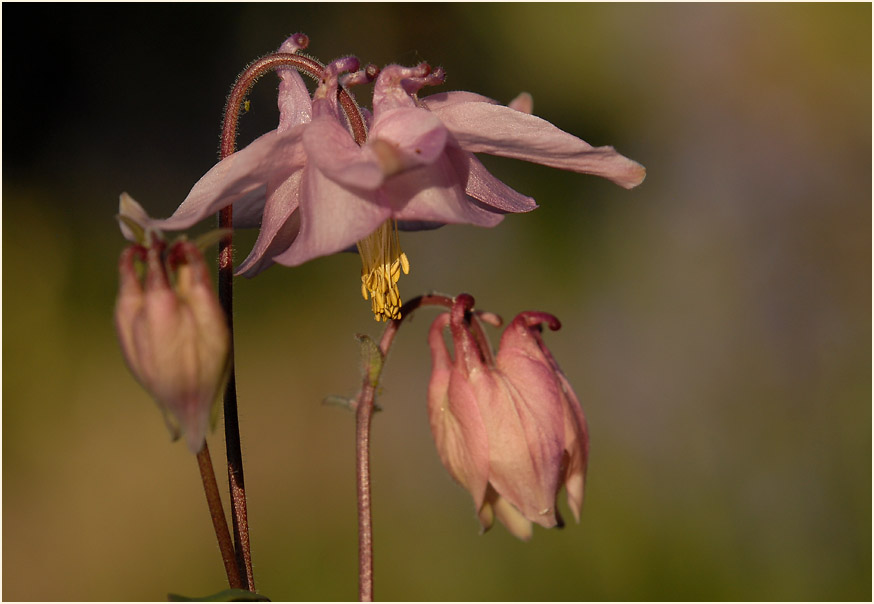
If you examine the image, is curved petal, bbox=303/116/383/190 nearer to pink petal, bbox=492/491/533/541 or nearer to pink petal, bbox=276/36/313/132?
pink petal, bbox=276/36/313/132

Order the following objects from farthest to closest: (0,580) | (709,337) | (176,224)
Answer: (709,337) → (0,580) → (176,224)

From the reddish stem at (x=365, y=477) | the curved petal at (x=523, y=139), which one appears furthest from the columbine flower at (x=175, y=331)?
the curved petal at (x=523, y=139)

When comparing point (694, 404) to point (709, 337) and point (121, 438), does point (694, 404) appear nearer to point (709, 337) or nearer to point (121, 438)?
point (709, 337)

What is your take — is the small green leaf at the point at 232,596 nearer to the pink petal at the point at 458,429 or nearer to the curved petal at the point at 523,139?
the pink petal at the point at 458,429

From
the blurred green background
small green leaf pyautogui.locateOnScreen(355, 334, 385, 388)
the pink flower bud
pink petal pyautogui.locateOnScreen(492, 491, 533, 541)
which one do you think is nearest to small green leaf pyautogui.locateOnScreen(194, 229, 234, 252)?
the pink flower bud

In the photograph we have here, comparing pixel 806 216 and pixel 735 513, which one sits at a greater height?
pixel 806 216

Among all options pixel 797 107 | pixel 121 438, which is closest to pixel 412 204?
pixel 121 438
